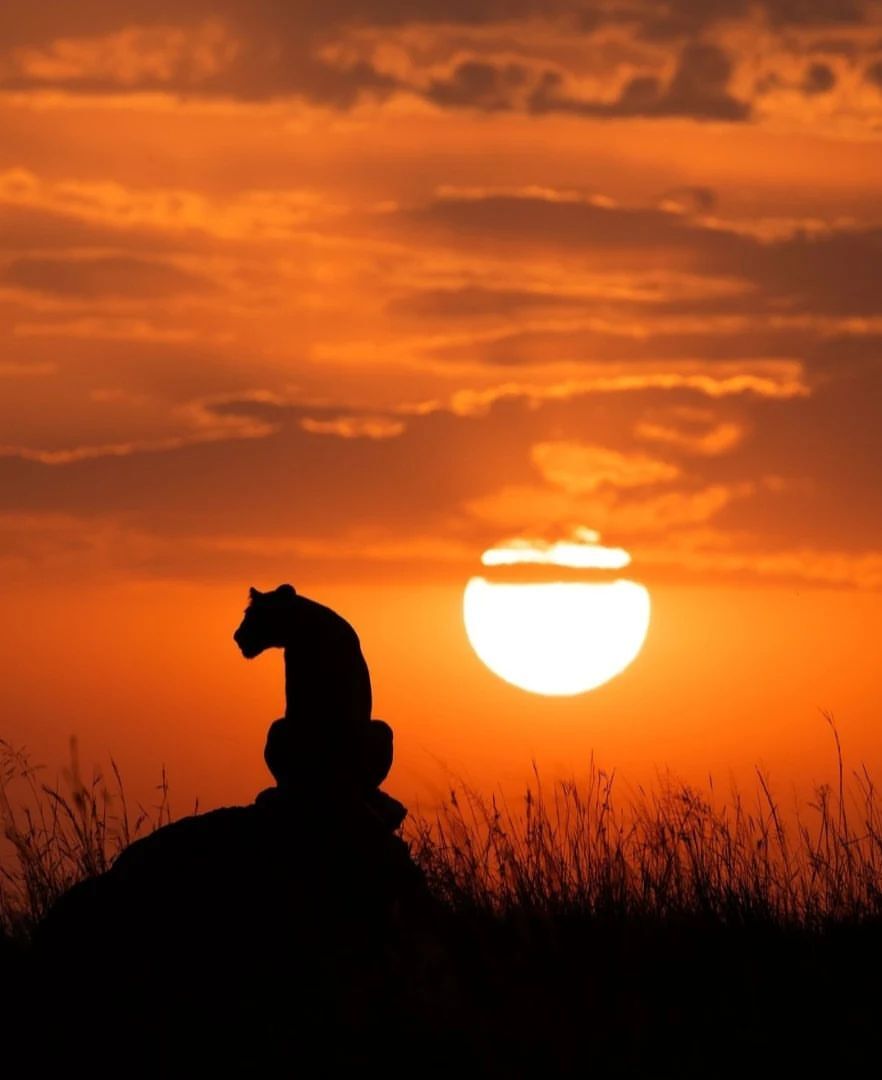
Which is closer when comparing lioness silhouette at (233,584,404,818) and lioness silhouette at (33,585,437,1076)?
lioness silhouette at (33,585,437,1076)

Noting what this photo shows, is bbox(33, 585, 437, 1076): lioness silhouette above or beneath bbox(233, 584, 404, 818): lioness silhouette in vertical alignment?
beneath

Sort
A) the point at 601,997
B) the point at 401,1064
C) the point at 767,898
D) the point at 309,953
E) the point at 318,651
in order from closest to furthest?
the point at 401,1064
the point at 601,997
the point at 309,953
the point at 318,651
the point at 767,898

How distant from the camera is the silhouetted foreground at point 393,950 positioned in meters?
7.18

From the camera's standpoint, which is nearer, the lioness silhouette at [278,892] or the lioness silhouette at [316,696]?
the lioness silhouette at [278,892]

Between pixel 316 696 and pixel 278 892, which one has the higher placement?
pixel 316 696

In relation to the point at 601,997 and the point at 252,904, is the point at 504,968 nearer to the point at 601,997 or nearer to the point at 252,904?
the point at 601,997

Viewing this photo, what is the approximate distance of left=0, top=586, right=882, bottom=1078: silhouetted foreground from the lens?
718 cm

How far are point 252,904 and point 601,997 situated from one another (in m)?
1.98

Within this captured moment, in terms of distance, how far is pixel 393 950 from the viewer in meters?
8.08

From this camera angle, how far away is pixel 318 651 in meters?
9.22

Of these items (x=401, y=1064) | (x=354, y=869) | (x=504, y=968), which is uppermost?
(x=354, y=869)

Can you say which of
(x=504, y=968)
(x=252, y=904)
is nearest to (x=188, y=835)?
(x=252, y=904)

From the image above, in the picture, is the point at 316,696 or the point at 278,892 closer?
the point at 278,892

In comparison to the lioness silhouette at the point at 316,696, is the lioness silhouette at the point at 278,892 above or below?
below
